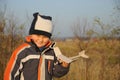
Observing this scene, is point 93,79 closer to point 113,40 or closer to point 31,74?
point 113,40

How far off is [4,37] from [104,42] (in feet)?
11.4

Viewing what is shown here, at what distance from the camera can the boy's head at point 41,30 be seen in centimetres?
269

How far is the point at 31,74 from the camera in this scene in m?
2.62

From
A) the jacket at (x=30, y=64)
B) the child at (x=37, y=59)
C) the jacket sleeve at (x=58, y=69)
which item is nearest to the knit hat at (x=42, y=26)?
the child at (x=37, y=59)

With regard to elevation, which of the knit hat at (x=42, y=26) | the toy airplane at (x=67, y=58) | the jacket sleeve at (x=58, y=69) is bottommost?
the jacket sleeve at (x=58, y=69)

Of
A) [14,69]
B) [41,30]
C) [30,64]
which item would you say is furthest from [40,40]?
[14,69]

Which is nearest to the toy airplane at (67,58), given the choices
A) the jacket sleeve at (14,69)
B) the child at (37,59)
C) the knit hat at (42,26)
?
the child at (37,59)

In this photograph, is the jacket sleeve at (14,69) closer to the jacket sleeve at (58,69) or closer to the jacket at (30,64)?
the jacket at (30,64)

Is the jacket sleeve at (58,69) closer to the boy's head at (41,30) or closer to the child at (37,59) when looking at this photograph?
the child at (37,59)

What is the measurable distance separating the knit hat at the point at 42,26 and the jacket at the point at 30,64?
0.37 feet

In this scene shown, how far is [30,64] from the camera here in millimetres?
2631

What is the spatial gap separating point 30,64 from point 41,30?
0.32 meters

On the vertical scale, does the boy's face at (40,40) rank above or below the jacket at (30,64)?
above

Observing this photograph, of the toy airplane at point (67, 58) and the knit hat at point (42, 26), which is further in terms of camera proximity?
the knit hat at point (42, 26)
